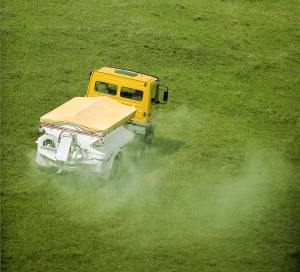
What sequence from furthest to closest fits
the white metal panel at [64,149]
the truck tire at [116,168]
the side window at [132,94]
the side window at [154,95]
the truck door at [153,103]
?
A: the side window at [154,95] < the truck door at [153,103] < the side window at [132,94] < the truck tire at [116,168] < the white metal panel at [64,149]

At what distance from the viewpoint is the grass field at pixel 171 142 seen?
11938 mm

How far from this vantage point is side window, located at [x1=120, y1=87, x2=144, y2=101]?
1628 centimetres

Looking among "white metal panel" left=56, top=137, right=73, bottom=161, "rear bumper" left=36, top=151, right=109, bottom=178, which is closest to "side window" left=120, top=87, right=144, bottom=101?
"rear bumper" left=36, top=151, right=109, bottom=178

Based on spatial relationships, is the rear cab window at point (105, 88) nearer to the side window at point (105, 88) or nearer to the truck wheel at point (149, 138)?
the side window at point (105, 88)

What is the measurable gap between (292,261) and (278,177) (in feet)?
16.5

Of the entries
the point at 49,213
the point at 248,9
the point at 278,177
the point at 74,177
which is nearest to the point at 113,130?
the point at 74,177

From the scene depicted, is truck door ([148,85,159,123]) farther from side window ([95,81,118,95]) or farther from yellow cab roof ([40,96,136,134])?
side window ([95,81,118,95])

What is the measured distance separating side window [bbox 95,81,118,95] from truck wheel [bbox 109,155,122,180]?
2.75 m

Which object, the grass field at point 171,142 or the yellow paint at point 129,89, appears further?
the yellow paint at point 129,89

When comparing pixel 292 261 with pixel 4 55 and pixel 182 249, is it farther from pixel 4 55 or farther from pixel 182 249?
pixel 4 55

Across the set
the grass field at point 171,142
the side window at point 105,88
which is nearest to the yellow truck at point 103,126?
the side window at point 105,88

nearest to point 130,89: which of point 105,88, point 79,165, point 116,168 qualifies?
point 105,88

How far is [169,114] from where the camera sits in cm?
2136

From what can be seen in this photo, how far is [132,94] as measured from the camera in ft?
53.9
